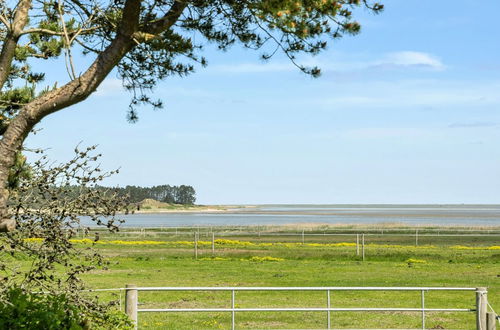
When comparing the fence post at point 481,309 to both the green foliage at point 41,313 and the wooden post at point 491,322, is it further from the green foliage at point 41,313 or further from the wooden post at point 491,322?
the green foliage at point 41,313

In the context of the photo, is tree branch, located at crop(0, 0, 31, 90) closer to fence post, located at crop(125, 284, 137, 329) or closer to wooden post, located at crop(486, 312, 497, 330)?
fence post, located at crop(125, 284, 137, 329)

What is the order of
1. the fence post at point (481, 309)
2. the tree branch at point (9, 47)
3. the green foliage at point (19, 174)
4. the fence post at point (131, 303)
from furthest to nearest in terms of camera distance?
the fence post at point (481, 309) < the fence post at point (131, 303) < the green foliage at point (19, 174) < the tree branch at point (9, 47)

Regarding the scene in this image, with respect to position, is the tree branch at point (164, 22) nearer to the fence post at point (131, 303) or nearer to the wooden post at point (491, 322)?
the fence post at point (131, 303)

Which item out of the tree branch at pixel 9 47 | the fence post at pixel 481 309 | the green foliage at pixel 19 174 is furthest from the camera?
the fence post at pixel 481 309

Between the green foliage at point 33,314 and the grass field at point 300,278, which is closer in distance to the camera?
the green foliage at point 33,314

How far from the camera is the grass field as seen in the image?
2025cm

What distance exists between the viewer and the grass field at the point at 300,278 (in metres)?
20.2

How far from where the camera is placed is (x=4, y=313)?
1051cm

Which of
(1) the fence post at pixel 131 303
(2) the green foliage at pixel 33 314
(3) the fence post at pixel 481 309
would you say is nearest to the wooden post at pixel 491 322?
(3) the fence post at pixel 481 309

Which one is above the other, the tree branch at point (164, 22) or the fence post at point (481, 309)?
the tree branch at point (164, 22)

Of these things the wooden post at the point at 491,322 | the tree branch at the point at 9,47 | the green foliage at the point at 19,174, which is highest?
the tree branch at the point at 9,47

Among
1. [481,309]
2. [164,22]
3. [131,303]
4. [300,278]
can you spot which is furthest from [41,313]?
[300,278]

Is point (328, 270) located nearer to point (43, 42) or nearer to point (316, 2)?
point (43, 42)

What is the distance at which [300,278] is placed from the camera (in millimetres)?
30375
